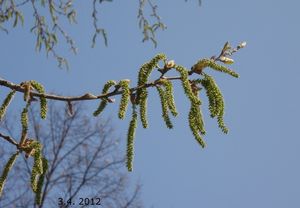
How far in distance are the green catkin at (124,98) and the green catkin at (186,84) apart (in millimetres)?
191

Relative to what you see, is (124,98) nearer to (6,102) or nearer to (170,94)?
(170,94)

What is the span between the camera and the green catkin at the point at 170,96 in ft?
6.04

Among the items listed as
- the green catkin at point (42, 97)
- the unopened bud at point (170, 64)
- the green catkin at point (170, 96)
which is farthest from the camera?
the green catkin at point (42, 97)

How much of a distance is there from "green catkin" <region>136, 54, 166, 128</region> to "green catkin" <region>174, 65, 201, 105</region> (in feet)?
0.25

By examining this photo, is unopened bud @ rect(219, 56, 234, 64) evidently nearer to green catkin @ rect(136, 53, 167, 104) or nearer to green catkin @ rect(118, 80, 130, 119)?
green catkin @ rect(136, 53, 167, 104)

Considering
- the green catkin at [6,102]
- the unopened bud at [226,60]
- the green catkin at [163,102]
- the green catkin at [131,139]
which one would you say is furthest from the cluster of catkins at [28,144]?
the unopened bud at [226,60]

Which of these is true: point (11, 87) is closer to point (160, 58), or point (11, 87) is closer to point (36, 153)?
point (36, 153)

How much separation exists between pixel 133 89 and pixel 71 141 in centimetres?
1111

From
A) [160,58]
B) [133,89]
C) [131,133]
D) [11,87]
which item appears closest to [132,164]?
[131,133]

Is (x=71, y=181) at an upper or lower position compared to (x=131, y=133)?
upper

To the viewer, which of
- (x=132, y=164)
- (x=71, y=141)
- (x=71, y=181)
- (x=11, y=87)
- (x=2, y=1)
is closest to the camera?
(x=132, y=164)

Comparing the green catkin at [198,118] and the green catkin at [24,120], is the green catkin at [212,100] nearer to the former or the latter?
the green catkin at [198,118]

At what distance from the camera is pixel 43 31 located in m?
5.98

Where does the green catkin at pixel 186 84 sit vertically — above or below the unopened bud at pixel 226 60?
below
